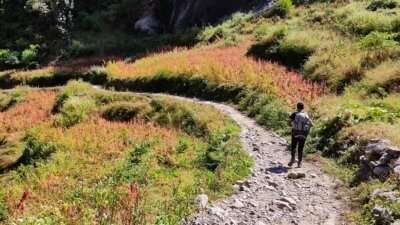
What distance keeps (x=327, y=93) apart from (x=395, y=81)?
2453 mm

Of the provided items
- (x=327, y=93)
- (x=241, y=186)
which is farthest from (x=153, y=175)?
(x=327, y=93)

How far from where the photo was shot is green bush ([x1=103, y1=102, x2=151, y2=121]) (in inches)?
866

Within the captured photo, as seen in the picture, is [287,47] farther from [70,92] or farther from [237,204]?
[237,204]

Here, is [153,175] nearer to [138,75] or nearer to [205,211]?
[205,211]

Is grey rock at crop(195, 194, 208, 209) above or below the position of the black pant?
below

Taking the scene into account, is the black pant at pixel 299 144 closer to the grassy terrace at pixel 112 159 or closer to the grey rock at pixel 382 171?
the grassy terrace at pixel 112 159

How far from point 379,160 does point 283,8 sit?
72.0 ft

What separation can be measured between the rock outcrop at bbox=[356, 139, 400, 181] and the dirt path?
816 mm

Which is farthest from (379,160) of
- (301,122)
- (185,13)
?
(185,13)

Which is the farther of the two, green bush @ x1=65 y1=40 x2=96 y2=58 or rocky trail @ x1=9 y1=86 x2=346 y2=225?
green bush @ x1=65 y1=40 x2=96 y2=58

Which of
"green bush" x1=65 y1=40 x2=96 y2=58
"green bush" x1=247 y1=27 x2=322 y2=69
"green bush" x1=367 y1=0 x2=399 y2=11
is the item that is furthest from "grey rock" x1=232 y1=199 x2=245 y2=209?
"green bush" x1=65 y1=40 x2=96 y2=58

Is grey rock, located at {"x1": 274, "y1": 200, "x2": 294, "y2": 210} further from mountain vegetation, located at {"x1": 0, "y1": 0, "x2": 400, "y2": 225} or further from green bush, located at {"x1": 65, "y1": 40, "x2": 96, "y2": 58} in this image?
green bush, located at {"x1": 65, "y1": 40, "x2": 96, "y2": 58}

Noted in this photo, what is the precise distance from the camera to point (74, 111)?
73.3 feet

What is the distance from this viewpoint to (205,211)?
11.6 m
